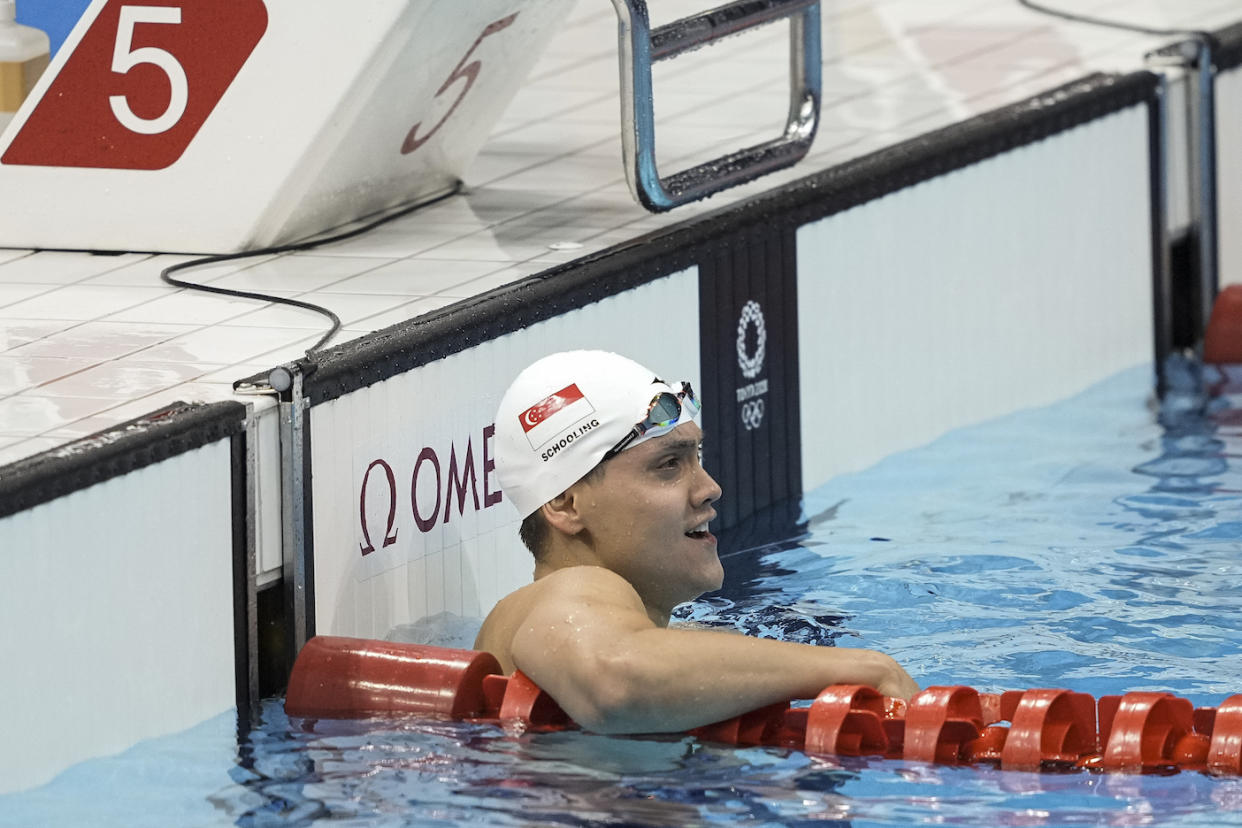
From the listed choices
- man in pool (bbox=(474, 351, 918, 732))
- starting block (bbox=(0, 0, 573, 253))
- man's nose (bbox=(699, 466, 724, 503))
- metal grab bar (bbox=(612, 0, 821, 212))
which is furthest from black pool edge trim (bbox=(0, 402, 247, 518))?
metal grab bar (bbox=(612, 0, 821, 212))

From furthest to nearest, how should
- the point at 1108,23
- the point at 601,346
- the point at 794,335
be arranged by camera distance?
the point at 1108,23 → the point at 794,335 → the point at 601,346

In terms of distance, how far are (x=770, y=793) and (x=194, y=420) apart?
1068mm

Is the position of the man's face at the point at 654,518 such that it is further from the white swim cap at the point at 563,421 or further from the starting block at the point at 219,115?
the starting block at the point at 219,115

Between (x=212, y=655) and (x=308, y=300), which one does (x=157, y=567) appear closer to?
(x=212, y=655)

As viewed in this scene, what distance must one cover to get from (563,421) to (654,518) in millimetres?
192

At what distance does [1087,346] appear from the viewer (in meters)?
6.64

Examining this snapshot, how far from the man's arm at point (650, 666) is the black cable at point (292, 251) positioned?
823 millimetres

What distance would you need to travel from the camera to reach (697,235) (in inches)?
206

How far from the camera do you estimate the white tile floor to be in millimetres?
4262

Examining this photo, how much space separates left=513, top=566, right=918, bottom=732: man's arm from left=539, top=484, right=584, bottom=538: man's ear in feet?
0.62

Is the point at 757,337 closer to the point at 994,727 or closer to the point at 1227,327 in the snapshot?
the point at 1227,327

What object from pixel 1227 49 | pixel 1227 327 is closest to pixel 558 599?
pixel 1227 327

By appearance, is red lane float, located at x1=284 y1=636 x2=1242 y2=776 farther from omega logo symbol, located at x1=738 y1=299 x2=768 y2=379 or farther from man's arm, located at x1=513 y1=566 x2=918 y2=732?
omega logo symbol, located at x1=738 y1=299 x2=768 y2=379

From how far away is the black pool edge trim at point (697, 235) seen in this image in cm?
423
